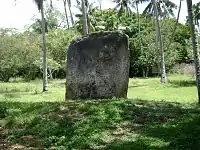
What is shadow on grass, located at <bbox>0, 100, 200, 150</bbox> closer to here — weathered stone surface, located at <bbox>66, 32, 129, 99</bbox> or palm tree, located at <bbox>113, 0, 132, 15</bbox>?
weathered stone surface, located at <bbox>66, 32, 129, 99</bbox>

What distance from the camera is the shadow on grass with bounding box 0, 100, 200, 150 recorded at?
391 inches

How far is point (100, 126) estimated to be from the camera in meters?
11.2

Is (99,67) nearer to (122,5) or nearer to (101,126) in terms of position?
(101,126)

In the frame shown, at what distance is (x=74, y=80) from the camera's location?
17062 mm

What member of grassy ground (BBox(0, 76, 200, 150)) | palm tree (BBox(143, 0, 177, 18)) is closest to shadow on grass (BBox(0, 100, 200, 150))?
grassy ground (BBox(0, 76, 200, 150))

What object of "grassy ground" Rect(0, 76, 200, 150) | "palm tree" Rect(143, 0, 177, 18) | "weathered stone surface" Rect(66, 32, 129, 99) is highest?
"palm tree" Rect(143, 0, 177, 18)

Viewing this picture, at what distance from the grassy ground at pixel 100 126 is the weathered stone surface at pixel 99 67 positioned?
9.07ft

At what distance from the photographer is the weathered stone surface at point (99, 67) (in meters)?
16.6

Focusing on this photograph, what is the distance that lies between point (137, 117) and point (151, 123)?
0.63 m

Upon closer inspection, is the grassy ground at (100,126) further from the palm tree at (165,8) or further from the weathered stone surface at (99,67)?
the palm tree at (165,8)

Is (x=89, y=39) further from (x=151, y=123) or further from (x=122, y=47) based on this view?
(x=151, y=123)

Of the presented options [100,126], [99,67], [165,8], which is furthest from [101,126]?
[165,8]

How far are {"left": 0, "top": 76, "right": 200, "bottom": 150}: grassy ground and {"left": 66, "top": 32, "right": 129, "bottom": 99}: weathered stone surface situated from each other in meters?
2.77

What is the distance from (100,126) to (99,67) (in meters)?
5.77
